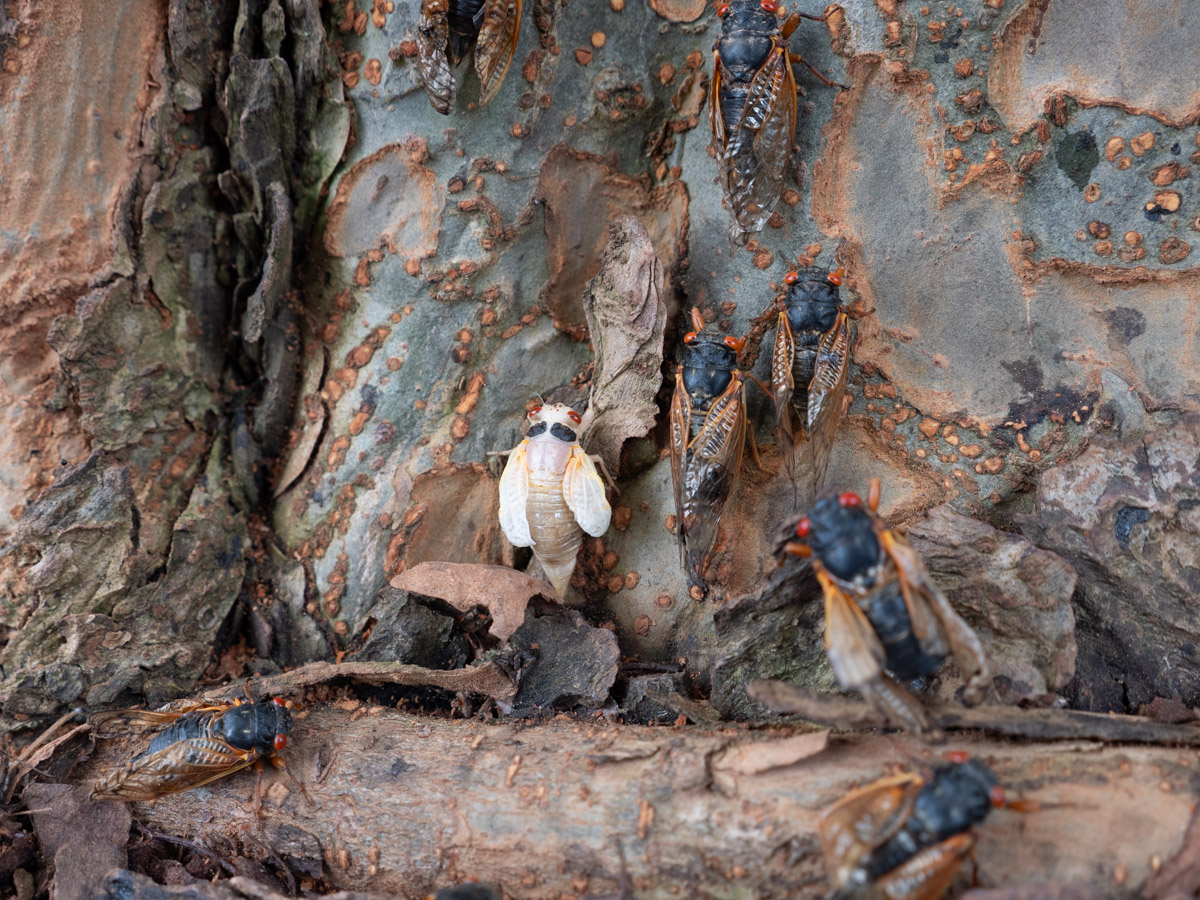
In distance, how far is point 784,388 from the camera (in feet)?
9.96

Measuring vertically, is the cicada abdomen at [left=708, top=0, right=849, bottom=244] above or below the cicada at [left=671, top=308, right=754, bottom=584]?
above

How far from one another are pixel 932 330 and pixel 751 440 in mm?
758

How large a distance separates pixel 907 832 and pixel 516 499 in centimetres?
177

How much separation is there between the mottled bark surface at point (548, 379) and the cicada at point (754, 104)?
10cm

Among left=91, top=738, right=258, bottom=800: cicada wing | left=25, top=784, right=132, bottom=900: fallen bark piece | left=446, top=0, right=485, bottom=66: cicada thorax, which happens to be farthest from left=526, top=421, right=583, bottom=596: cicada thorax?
left=25, top=784, right=132, bottom=900: fallen bark piece

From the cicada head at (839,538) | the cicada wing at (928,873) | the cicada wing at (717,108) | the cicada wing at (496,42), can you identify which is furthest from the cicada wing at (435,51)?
the cicada wing at (928,873)

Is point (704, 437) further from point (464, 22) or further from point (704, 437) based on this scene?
point (464, 22)

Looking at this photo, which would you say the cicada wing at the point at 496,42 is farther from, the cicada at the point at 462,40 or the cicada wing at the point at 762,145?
the cicada wing at the point at 762,145

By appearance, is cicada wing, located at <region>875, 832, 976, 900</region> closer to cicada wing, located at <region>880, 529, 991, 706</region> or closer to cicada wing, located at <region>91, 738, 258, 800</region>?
cicada wing, located at <region>880, 529, 991, 706</region>

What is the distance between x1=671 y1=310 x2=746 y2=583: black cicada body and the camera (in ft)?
9.77

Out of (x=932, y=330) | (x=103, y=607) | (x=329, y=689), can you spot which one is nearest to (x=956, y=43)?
(x=932, y=330)

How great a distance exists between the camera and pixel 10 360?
317 cm

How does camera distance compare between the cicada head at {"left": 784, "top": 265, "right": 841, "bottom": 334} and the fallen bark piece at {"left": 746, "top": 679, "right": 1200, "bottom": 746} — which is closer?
the fallen bark piece at {"left": 746, "top": 679, "right": 1200, "bottom": 746}

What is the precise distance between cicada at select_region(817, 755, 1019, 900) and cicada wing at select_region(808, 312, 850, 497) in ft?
4.14
